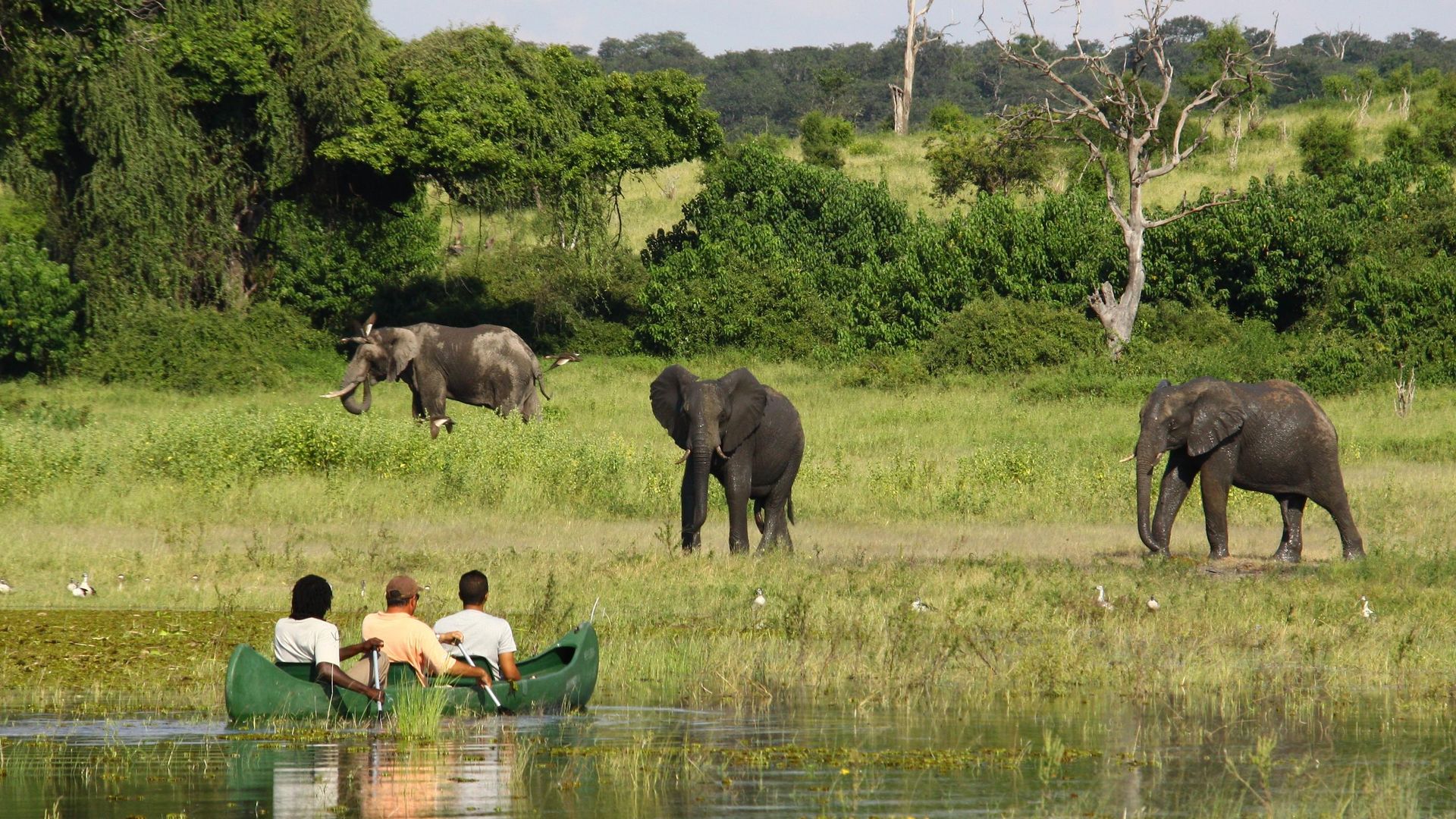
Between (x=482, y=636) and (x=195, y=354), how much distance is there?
2632 centimetres

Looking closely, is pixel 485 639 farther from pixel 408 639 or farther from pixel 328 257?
pixel 328 257

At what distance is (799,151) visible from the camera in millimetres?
64938

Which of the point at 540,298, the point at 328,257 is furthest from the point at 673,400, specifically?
the point at 540,298

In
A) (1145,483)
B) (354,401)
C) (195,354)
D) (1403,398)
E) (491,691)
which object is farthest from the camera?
(195,354)

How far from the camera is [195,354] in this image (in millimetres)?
35062

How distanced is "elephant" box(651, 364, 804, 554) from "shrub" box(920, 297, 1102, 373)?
18650 millimetres

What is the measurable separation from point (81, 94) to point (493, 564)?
20.8m

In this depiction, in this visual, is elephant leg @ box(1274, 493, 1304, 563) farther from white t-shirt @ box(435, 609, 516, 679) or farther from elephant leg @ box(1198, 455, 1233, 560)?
white t-shirt @ box(435, 609, 516, 679)

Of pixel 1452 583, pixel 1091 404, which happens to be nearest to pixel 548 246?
pixel 1091 404

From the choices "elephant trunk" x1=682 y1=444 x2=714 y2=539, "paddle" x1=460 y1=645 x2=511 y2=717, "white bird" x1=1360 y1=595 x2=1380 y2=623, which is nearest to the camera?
"paddle" x1=460 y1=645 x2=511 y2=717

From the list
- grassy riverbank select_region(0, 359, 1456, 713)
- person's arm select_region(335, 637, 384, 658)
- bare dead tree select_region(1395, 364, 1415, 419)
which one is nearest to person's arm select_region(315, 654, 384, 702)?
person's arm select_region(335, 637, 384, 658)

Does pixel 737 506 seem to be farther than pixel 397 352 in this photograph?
No

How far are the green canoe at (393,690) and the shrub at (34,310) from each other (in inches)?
991

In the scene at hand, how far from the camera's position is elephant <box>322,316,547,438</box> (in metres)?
28.8
